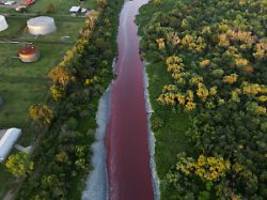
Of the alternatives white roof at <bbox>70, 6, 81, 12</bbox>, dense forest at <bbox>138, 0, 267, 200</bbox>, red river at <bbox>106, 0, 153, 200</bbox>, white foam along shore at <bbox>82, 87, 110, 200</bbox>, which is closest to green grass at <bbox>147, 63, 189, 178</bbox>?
dense forest at <bbox>138, 0, 267, 200</bbox>

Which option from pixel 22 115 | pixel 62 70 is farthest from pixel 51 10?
pixel 22 115

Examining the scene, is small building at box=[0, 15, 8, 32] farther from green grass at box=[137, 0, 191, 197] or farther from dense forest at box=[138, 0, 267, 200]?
green grass at box=[137, 0, 191, 197]

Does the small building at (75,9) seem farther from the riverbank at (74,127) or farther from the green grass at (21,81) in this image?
the green grass at (21,81)

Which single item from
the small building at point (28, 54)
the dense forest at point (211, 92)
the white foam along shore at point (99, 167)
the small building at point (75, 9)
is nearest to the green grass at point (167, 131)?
the dense forest at point (211, 92)

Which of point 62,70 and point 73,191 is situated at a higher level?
point 62,70

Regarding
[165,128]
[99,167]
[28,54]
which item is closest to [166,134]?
[165,128]

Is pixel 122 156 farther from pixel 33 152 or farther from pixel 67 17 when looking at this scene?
pixel 67 17
